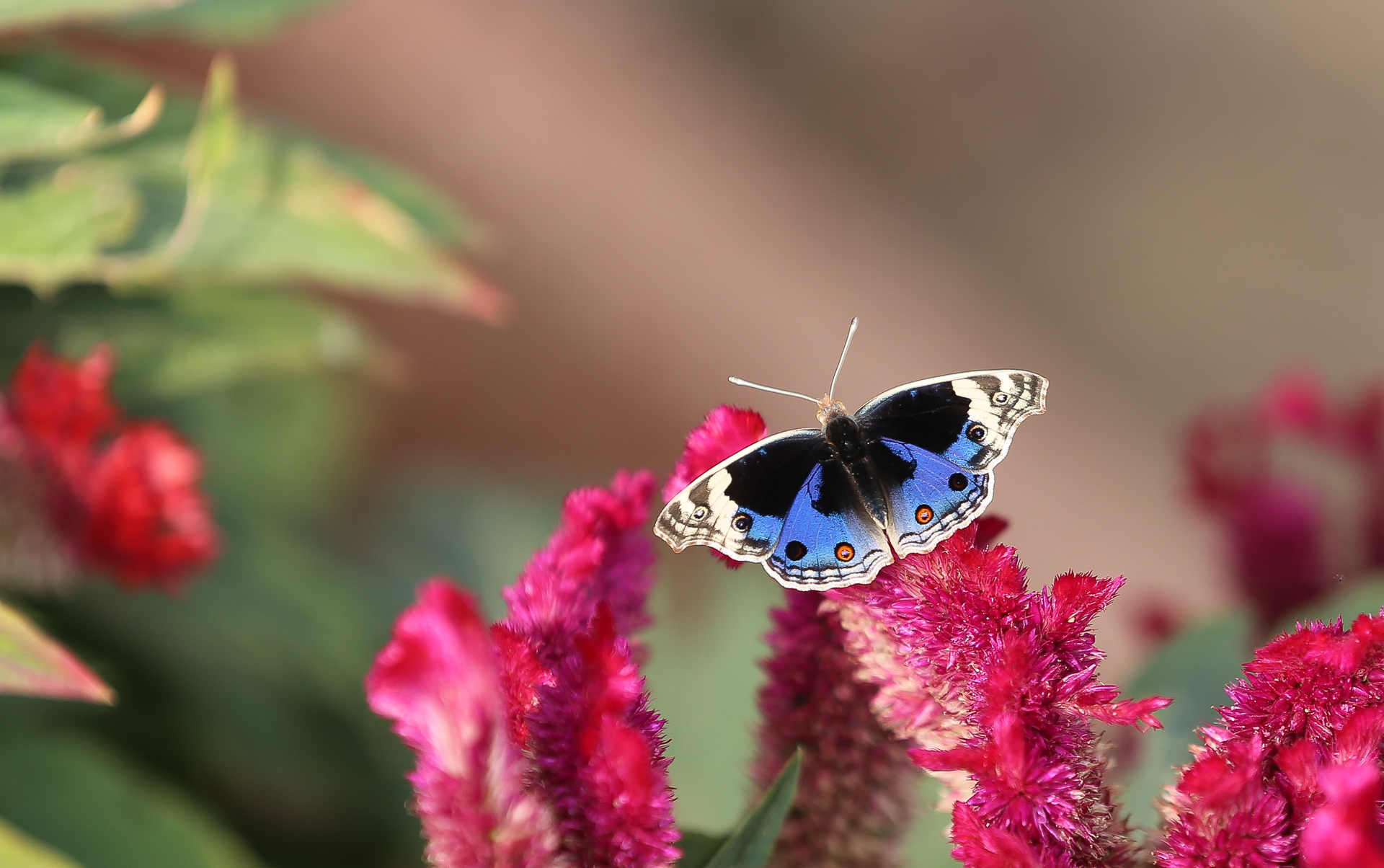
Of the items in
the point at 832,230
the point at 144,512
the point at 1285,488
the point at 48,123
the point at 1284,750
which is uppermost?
the point at 832,230

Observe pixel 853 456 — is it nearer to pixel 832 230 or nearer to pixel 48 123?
pixel 48 123

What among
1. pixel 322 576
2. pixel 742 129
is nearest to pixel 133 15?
pixel 322 576

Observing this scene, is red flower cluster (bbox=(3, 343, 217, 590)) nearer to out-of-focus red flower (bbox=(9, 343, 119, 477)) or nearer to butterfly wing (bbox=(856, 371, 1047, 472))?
out-of-focus red flower (bbox=(9, 343, 119, 477))

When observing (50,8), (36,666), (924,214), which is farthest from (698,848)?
(924,214)

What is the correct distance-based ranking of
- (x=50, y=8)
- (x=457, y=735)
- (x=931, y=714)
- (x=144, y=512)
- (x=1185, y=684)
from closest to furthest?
(x=457, y=735), (x=931, y=714), (x=50, y=8), (x=144, y=512), (x=1185, y=684)

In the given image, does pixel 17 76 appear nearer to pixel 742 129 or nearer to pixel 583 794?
pixel 583 794
